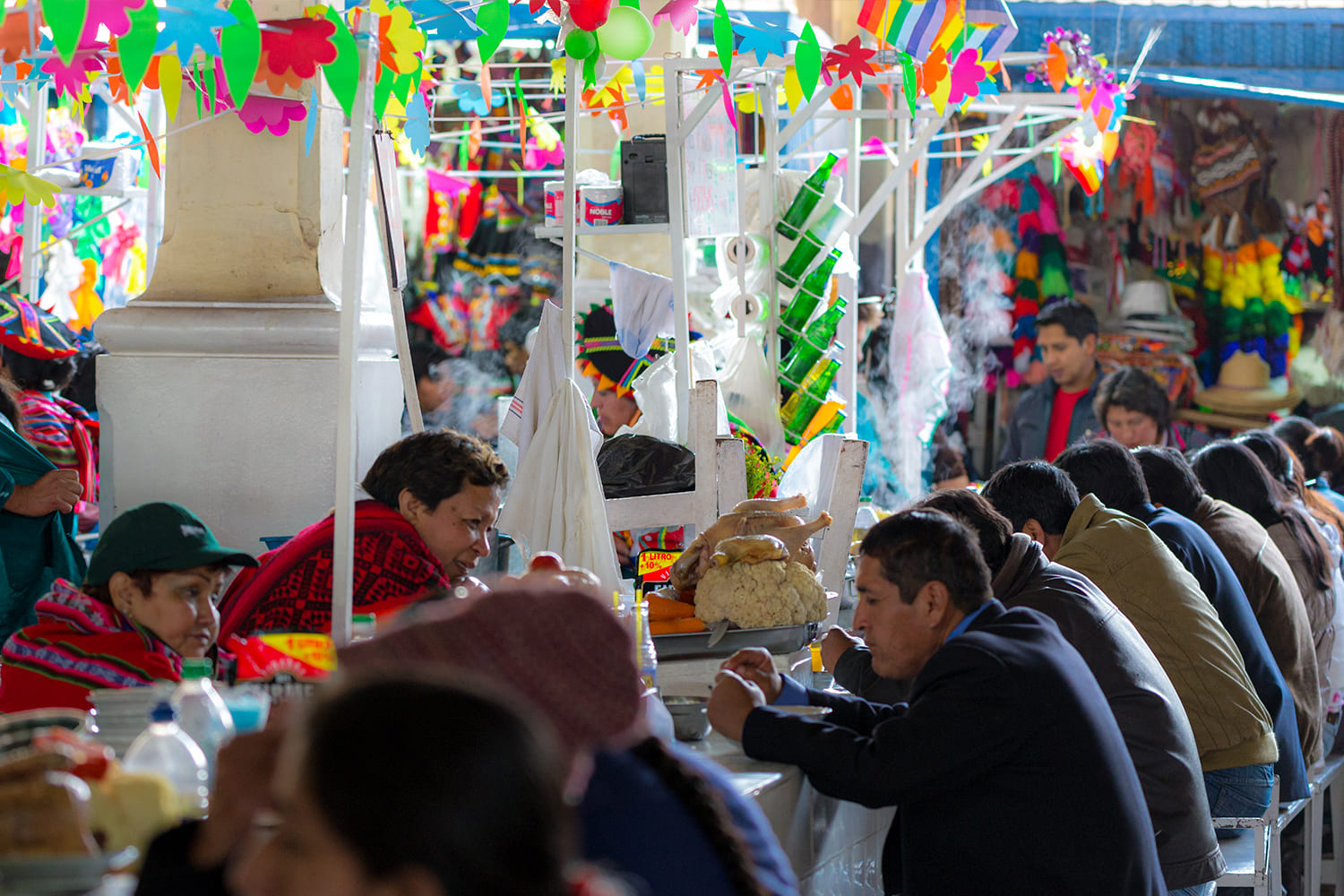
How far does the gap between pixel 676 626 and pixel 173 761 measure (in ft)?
4.67

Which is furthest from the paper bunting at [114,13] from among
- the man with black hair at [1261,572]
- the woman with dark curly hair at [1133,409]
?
the woman with dark curly hair at [1133,409]

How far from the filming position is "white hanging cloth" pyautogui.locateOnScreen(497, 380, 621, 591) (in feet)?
11.1

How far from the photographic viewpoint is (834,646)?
3.01 meters

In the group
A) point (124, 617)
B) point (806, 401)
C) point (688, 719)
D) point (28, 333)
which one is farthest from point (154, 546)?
point (806, 401)

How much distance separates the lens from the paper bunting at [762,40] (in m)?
4.26

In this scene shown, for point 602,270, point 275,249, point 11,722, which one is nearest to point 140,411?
point 275,249

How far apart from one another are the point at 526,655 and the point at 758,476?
9.28 feet

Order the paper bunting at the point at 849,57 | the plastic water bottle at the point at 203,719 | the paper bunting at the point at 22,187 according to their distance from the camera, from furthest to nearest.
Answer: the paper bunting at the point at 849,57
the paper bunting at the point at 22,187
the plastic water bottle at the point at 203,719

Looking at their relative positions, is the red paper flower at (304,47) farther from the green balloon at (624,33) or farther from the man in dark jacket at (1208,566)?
the man in dark jacket at (1208,566)

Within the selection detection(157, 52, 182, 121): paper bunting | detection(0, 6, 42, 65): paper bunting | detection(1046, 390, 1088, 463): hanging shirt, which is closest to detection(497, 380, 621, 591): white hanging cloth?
detection(157, 52, 182, 121): paper bunting

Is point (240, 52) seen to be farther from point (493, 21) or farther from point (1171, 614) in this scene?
point (1171, 614)

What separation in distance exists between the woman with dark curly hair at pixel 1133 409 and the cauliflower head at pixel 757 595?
10.7 ft

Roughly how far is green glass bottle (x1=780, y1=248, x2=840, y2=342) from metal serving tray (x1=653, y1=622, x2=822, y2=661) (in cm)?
232

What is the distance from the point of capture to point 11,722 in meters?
1.71
